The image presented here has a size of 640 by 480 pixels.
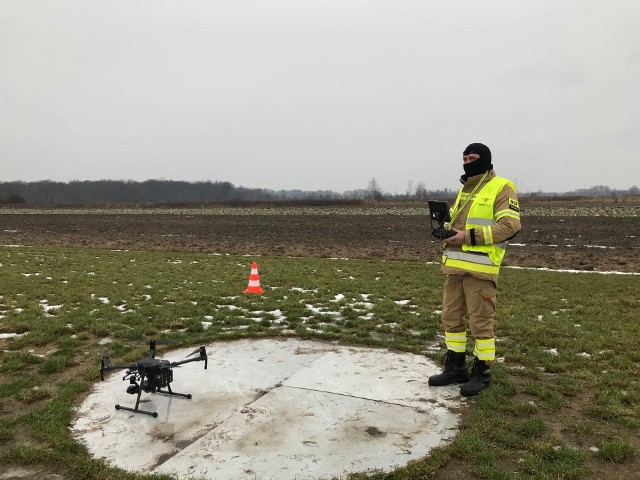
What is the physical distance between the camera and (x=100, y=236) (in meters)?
27.1

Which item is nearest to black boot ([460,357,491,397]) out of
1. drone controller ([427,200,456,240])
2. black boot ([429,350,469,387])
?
black boot ([429,350,469,387])

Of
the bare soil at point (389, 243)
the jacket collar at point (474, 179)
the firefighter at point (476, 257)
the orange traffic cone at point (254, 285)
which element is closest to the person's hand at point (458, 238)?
the firefighter at point (476, 257)

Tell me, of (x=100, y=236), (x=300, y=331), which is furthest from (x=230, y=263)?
(x=100, y=236)

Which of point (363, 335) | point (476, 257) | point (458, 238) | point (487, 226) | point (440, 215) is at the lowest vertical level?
point (363, 335)

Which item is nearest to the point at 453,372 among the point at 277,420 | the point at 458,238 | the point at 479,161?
the point at 458,238

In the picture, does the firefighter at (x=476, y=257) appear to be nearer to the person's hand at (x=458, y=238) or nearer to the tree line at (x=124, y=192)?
the person's hand at (x=458, y=238)

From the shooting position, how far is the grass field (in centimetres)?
377

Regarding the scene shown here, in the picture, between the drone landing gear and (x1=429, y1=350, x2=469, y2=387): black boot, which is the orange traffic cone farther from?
(x1=429, y1=350, x2=469, y2=387): black boot

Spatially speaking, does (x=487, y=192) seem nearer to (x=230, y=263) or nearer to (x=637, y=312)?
(x=637, y=312)

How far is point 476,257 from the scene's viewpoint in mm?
4895

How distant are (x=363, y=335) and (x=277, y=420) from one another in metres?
3.12

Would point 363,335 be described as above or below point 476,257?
below

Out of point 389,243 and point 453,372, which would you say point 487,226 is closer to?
point 453,372

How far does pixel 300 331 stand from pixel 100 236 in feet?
76.8
